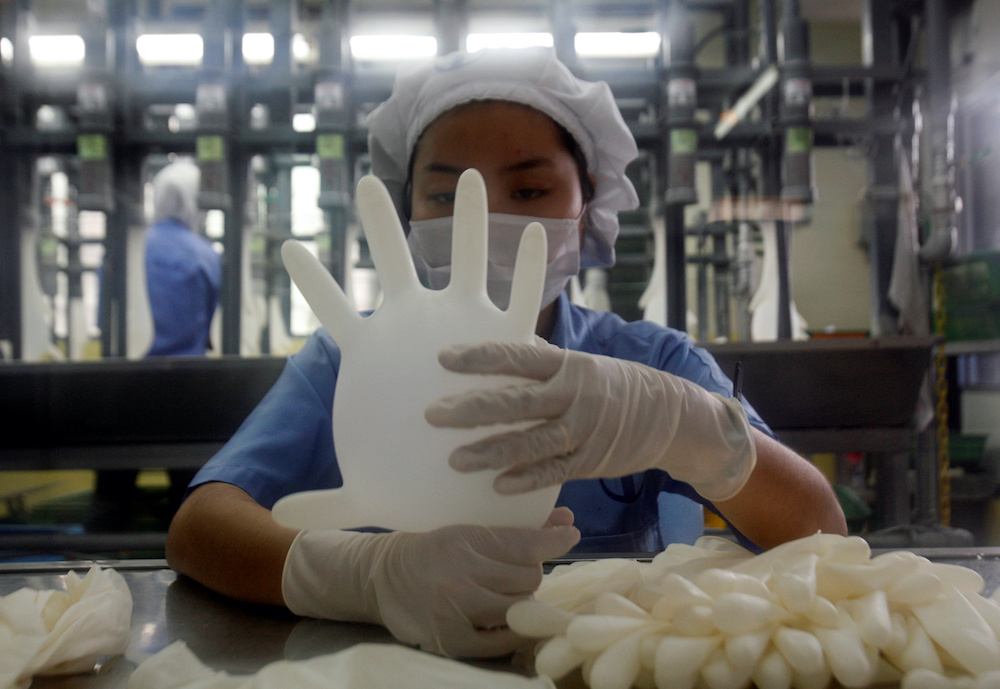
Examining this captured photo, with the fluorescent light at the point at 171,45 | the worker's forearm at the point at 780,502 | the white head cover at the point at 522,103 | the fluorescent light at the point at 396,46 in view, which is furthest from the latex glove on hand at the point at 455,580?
the fluorescent light at the point at 171,45

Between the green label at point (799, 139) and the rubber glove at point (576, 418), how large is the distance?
239 centimetres

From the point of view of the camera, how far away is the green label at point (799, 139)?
274 centimetres

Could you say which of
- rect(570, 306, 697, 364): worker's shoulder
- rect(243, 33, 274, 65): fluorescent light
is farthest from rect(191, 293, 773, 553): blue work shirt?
rect(243, 33, 274, 65): fluorescent light

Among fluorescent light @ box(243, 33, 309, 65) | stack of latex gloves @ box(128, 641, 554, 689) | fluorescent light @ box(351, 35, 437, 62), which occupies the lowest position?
stack of latex gloves @ box(128, 641, 554, 689)

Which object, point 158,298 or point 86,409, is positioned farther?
point 158,298

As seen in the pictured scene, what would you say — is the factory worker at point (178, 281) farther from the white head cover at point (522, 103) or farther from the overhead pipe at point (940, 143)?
the overhead pipe at point (940, 143)

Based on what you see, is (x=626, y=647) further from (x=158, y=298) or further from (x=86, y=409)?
(x=158, y=298)

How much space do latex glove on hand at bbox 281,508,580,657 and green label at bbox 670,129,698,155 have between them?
→ 93.7 inches

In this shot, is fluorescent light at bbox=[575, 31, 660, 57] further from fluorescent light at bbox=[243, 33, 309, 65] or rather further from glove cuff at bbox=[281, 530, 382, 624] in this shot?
glove cuff at bbox=[281, 530, 382, 624]

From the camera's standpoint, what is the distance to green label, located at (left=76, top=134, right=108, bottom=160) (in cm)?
280

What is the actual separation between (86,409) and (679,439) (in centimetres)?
205

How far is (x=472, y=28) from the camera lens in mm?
3301

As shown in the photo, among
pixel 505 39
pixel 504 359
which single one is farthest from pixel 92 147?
pixel 504 359

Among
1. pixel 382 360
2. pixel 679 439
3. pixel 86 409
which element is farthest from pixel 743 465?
pixel 86 409
